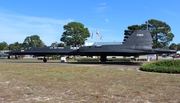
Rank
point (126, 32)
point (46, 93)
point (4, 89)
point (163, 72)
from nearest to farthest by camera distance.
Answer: point (46, 93) < point (4, 89) < point (163, 72) < point (126, 32)

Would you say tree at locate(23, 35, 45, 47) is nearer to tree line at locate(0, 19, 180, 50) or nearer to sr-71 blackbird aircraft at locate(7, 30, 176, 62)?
tree line at locate(0, 19, 180, 50)

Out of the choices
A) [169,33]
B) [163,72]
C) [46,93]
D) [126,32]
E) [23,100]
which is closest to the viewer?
[23,100]

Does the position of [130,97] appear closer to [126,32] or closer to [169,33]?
[169,33]

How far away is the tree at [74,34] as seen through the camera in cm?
6819

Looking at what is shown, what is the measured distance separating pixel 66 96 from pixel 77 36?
203ft

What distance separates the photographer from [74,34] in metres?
68.5

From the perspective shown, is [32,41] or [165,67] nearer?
[165,67]

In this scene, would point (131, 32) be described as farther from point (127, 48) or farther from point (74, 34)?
point (127, 48)

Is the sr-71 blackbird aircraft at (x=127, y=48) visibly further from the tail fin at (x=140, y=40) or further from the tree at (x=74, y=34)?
the tree at (x=74, y=34)

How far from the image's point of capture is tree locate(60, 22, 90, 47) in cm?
6819

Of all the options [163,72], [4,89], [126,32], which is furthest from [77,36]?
[4,89]

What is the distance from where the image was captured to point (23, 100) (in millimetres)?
5863

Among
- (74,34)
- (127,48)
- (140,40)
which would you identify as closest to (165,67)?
(127,48)

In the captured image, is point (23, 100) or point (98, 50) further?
point (98, 50)
